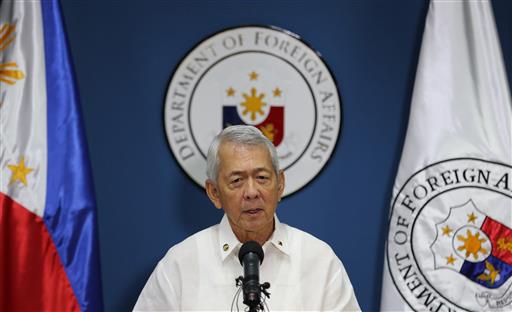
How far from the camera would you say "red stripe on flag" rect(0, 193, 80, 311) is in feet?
8.79

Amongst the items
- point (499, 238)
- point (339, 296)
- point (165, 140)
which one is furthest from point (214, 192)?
point (499, 238)

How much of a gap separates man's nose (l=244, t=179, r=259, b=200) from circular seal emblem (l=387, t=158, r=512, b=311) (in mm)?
834

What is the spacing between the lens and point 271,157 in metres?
2.40

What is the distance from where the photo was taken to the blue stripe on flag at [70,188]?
272cm

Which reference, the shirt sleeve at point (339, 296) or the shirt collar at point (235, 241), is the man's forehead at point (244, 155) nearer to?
the shirt collar at point (235, 241)

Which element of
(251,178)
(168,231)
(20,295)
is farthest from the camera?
(168,231)

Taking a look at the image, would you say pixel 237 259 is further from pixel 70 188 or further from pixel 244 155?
pixel 70 188

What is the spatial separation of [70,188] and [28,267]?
342mm

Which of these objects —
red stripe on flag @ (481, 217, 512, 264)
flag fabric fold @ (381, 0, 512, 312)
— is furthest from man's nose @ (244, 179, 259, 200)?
red stripe on flag @ (481, 217, 512, 264)

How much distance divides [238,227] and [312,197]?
29.5 inches

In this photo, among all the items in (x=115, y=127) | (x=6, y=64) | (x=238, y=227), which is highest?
(x=6, y=64)

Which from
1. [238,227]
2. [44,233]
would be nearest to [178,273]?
[238,227]

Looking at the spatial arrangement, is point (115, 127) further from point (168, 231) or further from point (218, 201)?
point (218, 201)

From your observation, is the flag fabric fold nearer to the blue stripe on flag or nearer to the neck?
the neck
